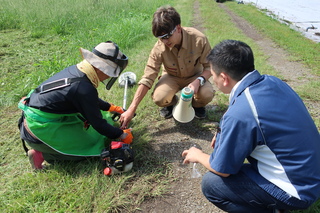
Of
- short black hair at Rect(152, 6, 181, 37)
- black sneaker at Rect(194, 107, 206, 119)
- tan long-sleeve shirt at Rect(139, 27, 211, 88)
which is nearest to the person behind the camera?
short black hair at Rect(152, 6, 181, 37)

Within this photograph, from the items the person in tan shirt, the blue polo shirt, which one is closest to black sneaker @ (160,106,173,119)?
the person in tan shirt

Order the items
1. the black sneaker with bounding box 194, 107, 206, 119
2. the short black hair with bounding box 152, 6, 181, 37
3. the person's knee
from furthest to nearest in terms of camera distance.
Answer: the black sneaker with bounding box 194, 107, 206, 119 < the short black hair with bounding box 152, 6, 181, 37 < the person's knee

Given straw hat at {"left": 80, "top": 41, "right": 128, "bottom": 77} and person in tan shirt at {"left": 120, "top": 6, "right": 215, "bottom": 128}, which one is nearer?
straw hat at {"left": 80, "top": 41, "right": 128, "bottom": 77}

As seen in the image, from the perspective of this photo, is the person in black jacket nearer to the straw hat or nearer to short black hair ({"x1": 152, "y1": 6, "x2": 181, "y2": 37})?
the straw hat

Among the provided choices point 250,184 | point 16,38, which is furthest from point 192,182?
point 16,38

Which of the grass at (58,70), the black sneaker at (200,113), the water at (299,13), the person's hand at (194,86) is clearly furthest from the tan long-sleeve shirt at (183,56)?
the water at (299,13)

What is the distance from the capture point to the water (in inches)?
294

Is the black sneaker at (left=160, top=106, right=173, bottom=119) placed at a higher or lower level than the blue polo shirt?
lower

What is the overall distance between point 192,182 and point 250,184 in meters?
0.69

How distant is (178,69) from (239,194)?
1.76 meters

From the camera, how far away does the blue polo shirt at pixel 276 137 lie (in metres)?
1.12

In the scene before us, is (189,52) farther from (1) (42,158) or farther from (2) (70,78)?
(1) (42,158)

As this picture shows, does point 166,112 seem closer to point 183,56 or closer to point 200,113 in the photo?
point 200,113

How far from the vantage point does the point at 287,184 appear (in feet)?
3.89
